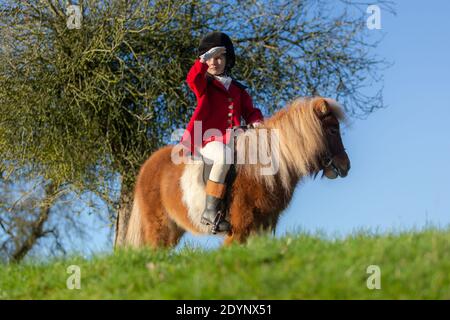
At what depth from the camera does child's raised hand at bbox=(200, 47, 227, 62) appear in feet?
23.4

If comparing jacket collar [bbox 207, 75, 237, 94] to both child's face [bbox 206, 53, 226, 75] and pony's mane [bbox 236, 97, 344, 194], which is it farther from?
pony's mane [bbox 236, 97, 344, 194]

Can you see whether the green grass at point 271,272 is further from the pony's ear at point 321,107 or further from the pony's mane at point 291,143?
the pony's ear at point 321,107

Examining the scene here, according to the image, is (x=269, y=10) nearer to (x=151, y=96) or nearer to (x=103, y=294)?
(x=151, y=96)

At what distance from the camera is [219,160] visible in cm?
652

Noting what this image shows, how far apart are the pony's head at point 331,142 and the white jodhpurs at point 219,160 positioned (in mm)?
995

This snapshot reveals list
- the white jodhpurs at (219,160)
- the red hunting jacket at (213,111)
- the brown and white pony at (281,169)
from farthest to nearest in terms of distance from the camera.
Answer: the red hunting jacket at (213,111), the white jodhpurs at (219,160), the brown and white pony at (281,169)

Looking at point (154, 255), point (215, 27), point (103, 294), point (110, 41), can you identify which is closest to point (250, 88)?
point (215, 27)

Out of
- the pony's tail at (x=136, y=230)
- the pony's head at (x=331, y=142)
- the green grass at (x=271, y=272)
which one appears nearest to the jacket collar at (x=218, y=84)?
the pony's head at (x=331, y=142)

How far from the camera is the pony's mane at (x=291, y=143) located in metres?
6.39

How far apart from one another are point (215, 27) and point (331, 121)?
19.0 ft

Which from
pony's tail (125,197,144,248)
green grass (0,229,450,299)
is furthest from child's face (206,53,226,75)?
green grass (0,229,450,299)

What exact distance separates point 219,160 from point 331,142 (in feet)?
4.07

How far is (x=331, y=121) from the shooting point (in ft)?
21.4
